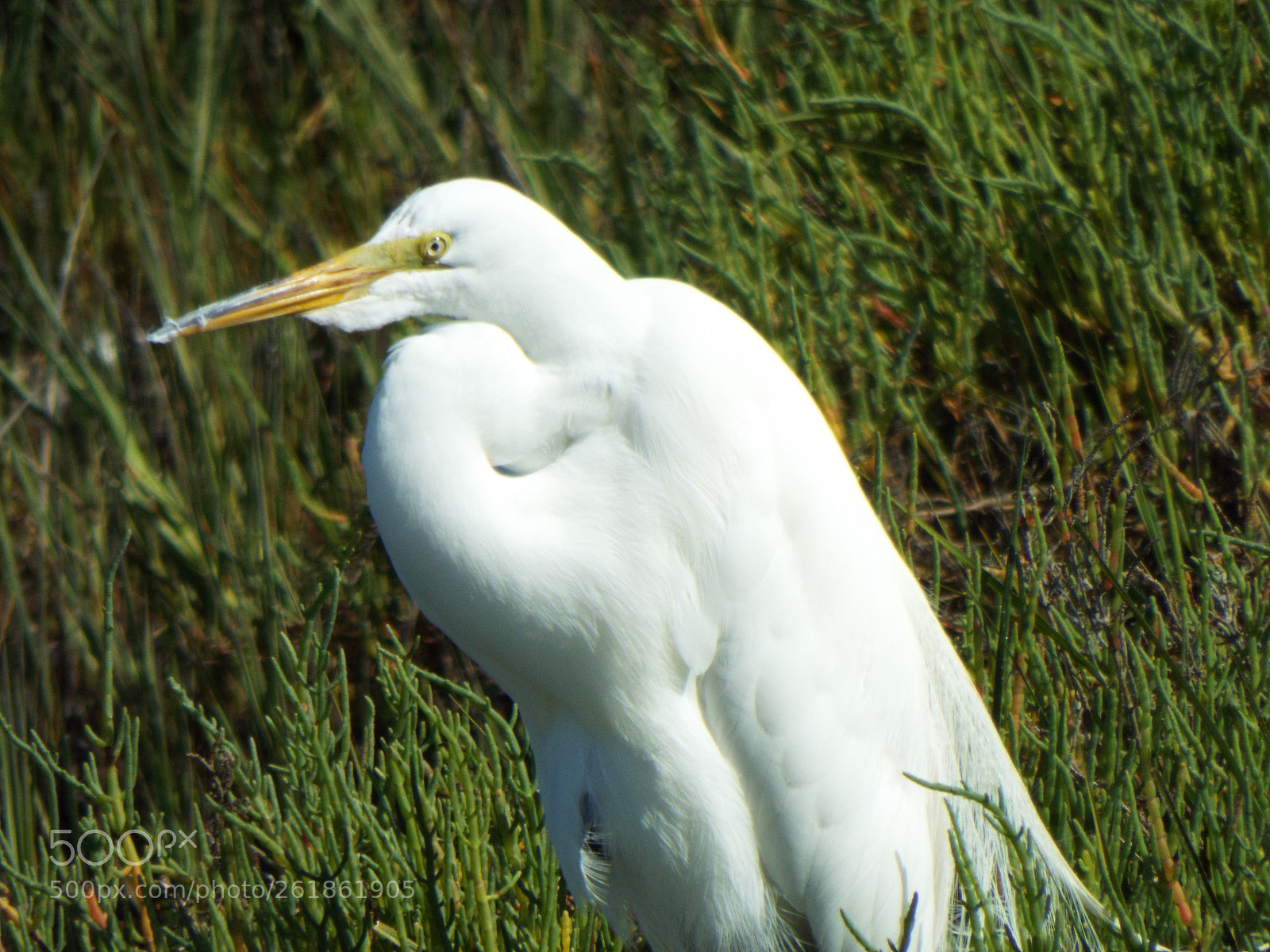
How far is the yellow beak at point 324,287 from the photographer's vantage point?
1195mm

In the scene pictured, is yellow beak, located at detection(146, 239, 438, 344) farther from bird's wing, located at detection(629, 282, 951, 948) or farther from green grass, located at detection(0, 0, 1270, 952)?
green grass, located at detection(0, 0, 1270, 952)

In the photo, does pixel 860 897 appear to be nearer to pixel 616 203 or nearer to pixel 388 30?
pixel 616 203

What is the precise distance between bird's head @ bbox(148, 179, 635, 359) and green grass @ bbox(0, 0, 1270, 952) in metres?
0.39

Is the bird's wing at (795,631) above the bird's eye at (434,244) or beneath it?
beneath

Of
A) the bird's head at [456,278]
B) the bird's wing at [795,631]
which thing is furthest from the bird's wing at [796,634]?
the bird's head at [456,278]

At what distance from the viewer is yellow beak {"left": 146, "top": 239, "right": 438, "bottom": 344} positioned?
3.92ft

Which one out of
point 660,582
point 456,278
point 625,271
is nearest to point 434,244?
point 456,278

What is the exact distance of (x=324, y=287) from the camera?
1.20m

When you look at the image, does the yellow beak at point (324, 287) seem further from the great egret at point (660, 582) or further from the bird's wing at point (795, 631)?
the bird's wing at point (795, 631)

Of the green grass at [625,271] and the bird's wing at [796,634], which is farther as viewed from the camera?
the green grass at [625,271]

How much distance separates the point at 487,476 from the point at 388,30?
58.6 inches

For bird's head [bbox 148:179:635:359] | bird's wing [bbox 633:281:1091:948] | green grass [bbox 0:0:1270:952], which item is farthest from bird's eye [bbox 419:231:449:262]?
green grass [bbox 0:0:1270:952]

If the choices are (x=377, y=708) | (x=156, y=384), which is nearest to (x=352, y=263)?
(x=156, y=384)

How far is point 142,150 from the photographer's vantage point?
232 cm
